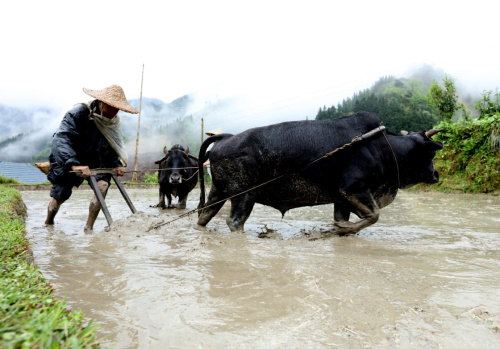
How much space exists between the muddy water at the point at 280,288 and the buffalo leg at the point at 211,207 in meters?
0.65

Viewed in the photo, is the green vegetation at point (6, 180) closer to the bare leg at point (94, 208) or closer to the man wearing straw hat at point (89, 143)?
the man wearing straw hat at point (89, 143)

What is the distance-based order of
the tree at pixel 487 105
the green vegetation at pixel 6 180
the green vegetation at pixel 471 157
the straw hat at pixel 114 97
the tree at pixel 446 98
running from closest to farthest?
the straw hat at pixel 114 97 → the green vegetation at pixel 471 157 → the tree at pixel 487 105 → the green vegetation at pixel 6 180 → the tree at pixel 446 98

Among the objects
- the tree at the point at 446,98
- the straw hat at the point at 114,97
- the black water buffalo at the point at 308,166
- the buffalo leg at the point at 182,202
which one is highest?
the tree at the point at 446,98

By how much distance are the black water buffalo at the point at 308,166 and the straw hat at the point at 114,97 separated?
1.26 metres

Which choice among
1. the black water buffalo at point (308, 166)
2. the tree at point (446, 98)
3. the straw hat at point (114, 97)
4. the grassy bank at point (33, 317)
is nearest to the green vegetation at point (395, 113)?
the tree at point (446, 98)

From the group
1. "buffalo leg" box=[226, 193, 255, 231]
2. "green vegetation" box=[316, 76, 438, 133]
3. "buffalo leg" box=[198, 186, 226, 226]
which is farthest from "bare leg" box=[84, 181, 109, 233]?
"green vegetation" box=[316, 76, 438, 133]

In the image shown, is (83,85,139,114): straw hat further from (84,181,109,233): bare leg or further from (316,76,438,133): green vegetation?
(316,76,438,133): green vegetation

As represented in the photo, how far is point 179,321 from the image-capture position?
1.97 m

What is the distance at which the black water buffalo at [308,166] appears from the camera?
4.64m

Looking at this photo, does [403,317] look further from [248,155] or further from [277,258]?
[248,155]

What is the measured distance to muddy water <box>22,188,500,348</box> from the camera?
6.02 feet

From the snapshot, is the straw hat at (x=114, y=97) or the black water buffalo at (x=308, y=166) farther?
the straw hat at (x=114, y=97)

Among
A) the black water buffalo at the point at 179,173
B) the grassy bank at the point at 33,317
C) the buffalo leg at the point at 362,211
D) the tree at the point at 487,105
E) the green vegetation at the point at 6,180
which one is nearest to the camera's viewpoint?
the grassy bank at the point at 33,317

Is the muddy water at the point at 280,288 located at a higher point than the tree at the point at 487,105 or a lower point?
lower
